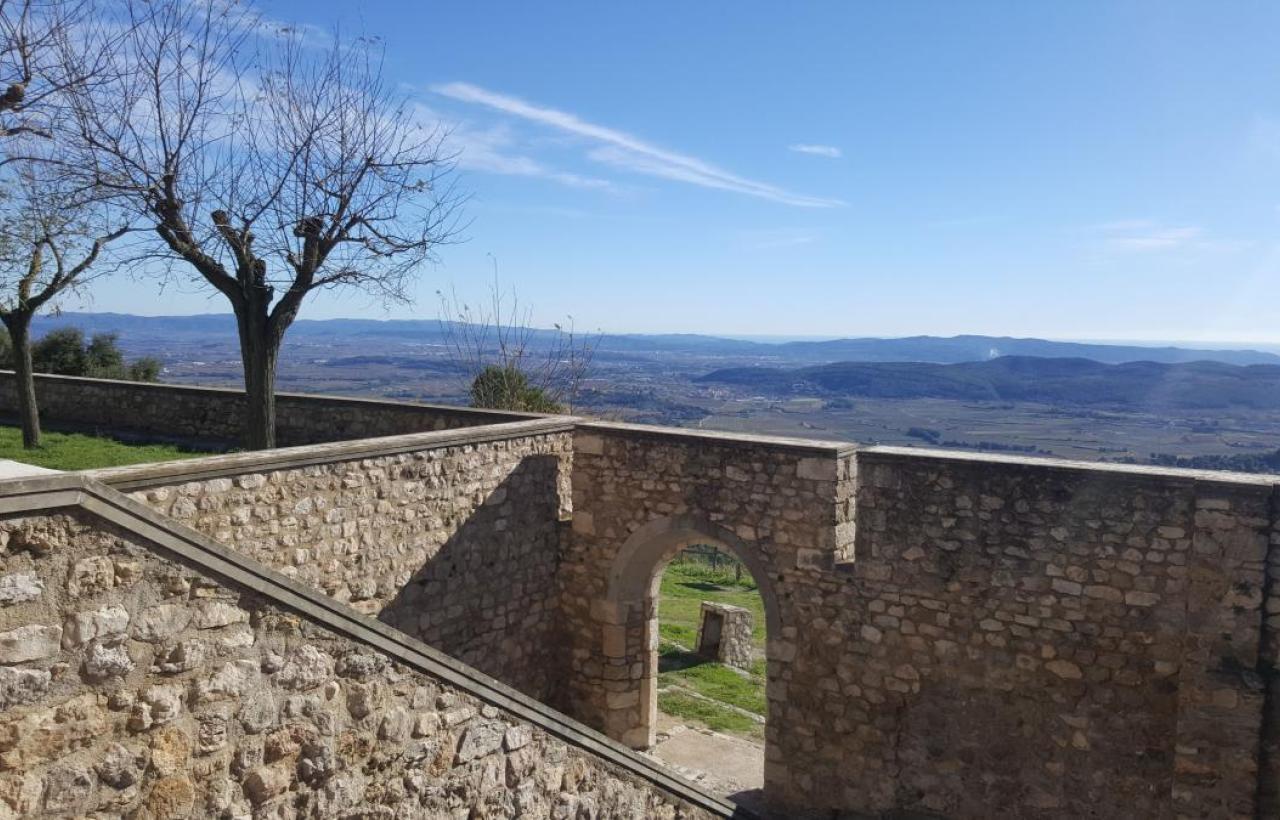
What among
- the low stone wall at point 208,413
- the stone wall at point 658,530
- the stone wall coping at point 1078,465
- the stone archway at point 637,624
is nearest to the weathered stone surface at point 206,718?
the stone wall at point 658,530

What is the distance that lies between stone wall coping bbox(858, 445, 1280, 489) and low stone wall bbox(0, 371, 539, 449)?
500 centimetres

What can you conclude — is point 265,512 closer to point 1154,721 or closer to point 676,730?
point 676,730

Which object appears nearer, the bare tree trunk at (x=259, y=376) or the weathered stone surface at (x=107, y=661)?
the weathered stone surface at (x=107, y=661)

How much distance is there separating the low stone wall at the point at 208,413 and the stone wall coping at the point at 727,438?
5.02ft

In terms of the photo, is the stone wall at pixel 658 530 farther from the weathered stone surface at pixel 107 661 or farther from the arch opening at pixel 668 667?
the weathered stone surface at pixel 107 661

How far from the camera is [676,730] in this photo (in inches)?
489

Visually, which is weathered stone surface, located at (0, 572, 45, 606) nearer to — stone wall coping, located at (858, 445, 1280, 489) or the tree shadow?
stone wall coping, located at (858, 445, 1280, 489)

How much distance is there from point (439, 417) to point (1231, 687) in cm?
981

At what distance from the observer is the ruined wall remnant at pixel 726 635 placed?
51.0 feet

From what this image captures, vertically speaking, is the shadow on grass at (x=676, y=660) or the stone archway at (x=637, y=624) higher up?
the stone archway at (x=637, y=624)

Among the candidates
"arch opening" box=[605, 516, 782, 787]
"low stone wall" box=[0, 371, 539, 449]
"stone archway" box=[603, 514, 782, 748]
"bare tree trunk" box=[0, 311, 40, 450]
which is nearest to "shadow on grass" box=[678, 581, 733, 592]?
"arch opening" box=[605, 516, 782, 787]

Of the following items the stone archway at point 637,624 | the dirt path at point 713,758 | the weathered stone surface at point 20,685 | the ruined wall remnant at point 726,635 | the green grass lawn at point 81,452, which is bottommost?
the dirt path at point 713,758

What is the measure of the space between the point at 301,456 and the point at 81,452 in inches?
323

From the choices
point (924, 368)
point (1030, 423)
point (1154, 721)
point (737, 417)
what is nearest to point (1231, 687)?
point (1154, 721)
